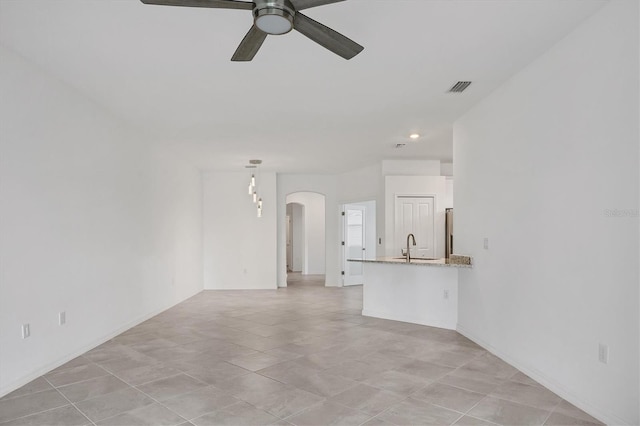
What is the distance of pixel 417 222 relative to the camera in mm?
7914

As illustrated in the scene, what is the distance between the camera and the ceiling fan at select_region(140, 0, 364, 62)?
6.54ft

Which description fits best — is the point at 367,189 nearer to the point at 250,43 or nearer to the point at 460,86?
the point at 460,86

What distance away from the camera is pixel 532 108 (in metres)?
3.64

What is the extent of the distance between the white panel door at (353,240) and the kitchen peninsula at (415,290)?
11.7ft

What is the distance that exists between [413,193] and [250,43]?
601cm

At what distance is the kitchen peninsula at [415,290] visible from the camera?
18.1 feet

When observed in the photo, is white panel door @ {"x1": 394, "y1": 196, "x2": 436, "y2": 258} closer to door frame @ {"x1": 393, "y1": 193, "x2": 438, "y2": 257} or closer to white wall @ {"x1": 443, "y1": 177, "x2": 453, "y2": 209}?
door frame @ {"x1": 393, "y1": 193, "x2": 438, "y2": 257}

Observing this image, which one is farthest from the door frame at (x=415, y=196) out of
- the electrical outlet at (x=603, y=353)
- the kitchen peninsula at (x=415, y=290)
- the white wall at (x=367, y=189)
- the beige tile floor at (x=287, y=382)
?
the electrical outlet at (x=603, y=353)

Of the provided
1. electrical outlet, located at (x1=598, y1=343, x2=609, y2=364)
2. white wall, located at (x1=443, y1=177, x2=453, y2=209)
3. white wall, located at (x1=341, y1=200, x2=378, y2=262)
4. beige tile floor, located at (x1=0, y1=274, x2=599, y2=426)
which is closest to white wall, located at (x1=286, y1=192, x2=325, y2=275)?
white wall, located at (x1=341, y1=200, x2=378, y2=262)

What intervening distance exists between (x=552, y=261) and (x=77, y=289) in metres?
4.50

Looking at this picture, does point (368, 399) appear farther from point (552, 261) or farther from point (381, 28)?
point (381, 28)

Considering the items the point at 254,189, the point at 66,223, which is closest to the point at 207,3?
the point at 66,223

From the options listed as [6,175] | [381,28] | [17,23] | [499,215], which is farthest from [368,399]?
[17,23]

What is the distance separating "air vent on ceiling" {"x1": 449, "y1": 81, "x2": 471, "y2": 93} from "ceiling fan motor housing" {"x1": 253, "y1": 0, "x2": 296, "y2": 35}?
253 centimetres
